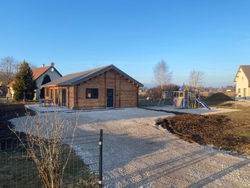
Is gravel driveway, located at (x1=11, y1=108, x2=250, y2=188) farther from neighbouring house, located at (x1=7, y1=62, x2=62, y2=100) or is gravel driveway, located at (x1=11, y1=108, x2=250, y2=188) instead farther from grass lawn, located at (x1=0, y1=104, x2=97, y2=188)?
neighbouring house, located at (x1=7, y1=62, x2=62, y2=100)

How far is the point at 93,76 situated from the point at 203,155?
12.7 metres

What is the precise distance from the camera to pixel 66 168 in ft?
14.8

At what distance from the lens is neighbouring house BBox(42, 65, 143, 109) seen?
1620 centimetres

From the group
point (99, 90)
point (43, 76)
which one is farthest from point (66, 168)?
point (43, 76)

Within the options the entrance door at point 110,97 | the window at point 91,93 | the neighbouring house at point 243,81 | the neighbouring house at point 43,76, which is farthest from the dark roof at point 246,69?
the neighbouring house at point 43,76

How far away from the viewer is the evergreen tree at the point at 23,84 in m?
25.5

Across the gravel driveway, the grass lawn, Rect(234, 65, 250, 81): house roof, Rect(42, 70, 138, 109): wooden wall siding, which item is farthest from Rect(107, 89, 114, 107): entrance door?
Rect(234, 65, 250, 81): house roof

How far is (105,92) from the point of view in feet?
58.4

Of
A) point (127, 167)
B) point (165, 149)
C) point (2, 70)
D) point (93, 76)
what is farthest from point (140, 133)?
point (2, 70)

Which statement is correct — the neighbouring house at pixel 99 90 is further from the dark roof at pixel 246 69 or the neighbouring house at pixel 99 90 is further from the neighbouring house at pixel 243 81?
the dark roof at pixel 246 69

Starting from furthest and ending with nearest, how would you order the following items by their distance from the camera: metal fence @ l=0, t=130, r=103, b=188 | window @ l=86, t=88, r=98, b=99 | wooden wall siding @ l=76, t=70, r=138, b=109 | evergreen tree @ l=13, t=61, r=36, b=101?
evergreen tree @ l=13, t=61, r=36, b=101 < window @ l=86, t=88, r=98, b=99 < wooden wall siding @ l=76, t=70, r=138, b=109 < metal fence @ l=0, t=130, r=103, b=188

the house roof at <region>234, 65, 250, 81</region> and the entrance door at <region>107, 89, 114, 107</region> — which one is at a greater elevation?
the house roof at <region>234, 65, 250, 81</region>

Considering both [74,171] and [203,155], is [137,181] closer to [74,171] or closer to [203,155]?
[74,171]

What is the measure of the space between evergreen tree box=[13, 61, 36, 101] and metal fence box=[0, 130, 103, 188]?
876 inches
